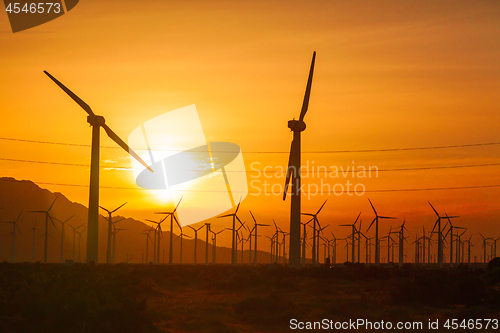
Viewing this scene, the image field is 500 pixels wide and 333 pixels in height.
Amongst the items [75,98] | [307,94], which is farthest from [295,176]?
[75,98]

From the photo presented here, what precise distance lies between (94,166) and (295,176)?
93.5 feet

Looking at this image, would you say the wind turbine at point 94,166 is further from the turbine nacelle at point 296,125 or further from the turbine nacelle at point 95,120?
the turbine nacelle at point 296,125

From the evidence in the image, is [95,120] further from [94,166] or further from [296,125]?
[296,125]

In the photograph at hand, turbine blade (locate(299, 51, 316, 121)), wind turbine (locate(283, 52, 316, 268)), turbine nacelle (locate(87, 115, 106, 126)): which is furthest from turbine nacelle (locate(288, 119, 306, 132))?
turbine nacelle (locate(87, 115, 106, 126))

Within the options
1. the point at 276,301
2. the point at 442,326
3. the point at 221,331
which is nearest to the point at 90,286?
the point at 221,331

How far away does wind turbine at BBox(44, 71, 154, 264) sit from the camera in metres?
77.3

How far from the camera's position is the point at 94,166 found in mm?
78188

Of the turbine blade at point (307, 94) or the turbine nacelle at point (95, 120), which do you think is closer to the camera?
the turbine nacelle at point (95, 120)

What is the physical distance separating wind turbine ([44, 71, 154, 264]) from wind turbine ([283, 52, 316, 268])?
2182 cm

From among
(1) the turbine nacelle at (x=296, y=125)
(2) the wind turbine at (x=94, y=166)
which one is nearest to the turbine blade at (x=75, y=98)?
(2) the wind turbine at (x=94, y=166)

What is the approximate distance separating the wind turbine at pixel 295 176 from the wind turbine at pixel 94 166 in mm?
21821

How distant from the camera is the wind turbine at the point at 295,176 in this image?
83125 mm

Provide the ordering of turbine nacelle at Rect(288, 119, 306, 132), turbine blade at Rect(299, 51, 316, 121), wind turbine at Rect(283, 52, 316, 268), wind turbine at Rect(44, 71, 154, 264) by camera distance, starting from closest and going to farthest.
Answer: wind turbine at Rect(44, 71, 154, 264)
wind turbine at Rect(283, 52, 316, 268)
turbine blade at Rect(299, 51, 316, 121)
turbine nacelle at Rect(288, 119, 306, 132)

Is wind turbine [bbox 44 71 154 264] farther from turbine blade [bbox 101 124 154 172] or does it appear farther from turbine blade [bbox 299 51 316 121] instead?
turbine blade [bbox 299 51 316 121]
